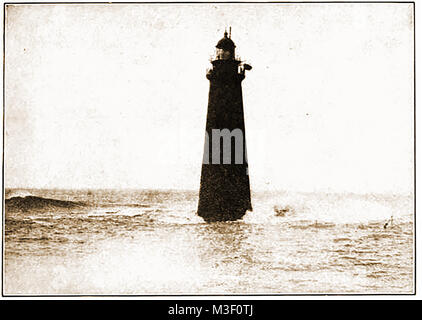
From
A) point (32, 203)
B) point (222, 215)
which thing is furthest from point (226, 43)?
point (32, 203)

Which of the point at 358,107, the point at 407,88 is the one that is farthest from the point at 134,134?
the point at 407,88

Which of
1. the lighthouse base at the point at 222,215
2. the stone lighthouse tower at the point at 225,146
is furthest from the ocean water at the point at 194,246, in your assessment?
the stone lighthouse tower at the point at 225,146

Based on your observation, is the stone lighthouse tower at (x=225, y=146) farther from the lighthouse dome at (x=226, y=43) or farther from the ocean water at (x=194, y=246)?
the ocean water at (x=194, y=246)

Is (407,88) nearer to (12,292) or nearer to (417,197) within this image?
(417,197)

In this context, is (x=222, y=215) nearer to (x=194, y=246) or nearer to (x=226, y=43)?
(x=194, y=246)

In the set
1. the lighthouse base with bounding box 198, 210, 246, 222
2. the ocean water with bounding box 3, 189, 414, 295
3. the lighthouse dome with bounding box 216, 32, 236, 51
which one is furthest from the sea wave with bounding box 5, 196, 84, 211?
the lighthouse dome with bounding box 216, 32, 236, 51
